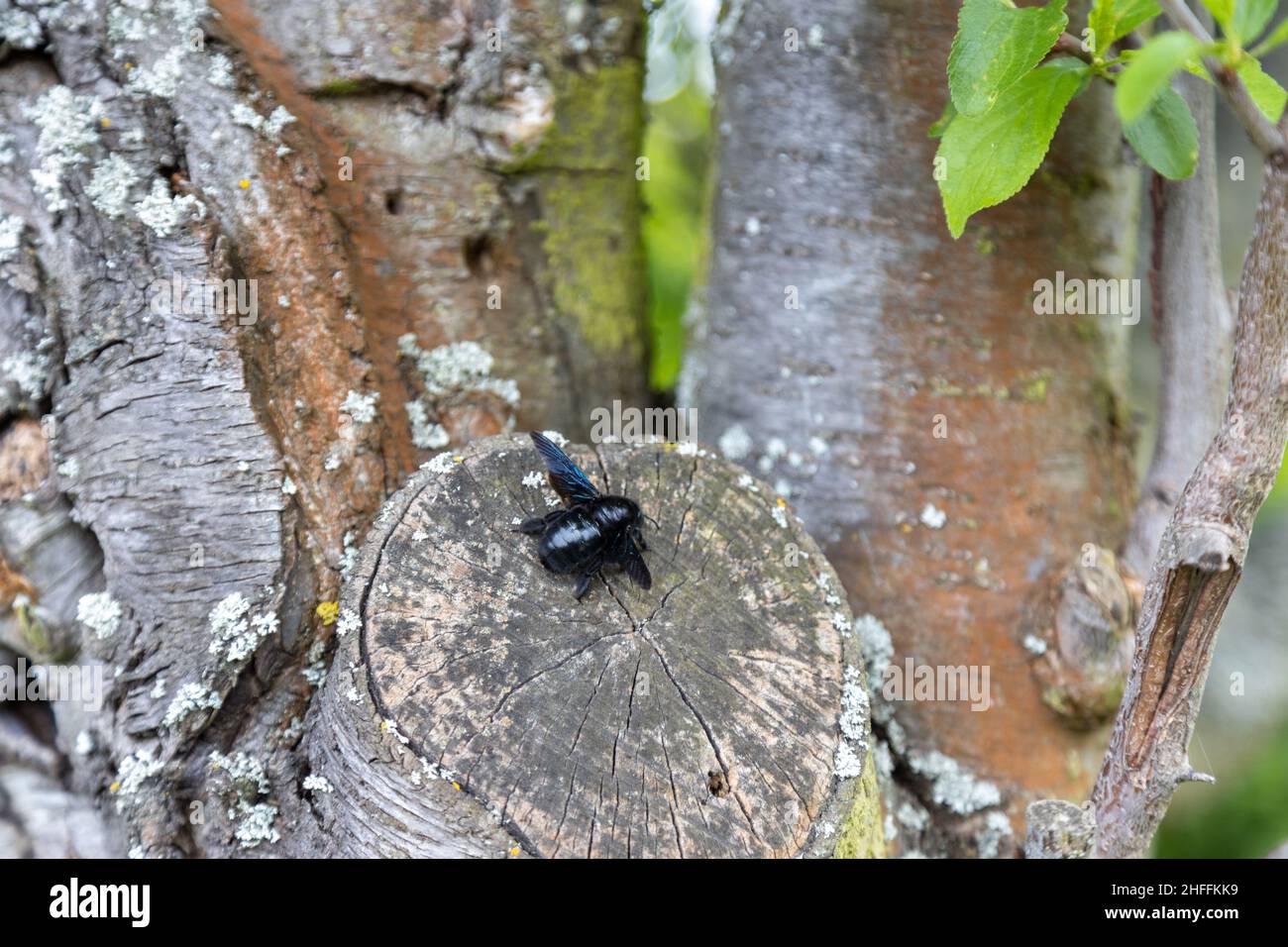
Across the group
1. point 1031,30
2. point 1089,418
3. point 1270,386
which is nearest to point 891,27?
point 1031,30

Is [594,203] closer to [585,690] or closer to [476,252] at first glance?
[476,252]

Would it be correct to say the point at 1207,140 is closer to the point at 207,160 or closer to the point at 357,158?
the point at 357,158

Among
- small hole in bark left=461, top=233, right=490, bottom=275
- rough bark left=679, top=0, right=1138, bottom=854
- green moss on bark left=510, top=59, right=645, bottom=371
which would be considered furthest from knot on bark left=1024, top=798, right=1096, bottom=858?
small hole in bark left=461, top=233, right=490, bottom=275

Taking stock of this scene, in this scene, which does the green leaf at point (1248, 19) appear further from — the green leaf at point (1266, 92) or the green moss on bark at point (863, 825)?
the green moss on bark at point (863, 825)

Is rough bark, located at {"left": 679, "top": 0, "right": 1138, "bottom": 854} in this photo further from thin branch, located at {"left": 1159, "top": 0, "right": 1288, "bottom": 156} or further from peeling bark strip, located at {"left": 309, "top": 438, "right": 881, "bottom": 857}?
thin branch, located at {"left": 1159, "top": 0, "right": 1288, "bottom": 156}

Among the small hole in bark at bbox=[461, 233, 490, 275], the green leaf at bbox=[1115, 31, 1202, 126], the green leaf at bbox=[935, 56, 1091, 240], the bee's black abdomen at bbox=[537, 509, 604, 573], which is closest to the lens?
the green leaf at bbox=[1115, 31, 1202, 126]

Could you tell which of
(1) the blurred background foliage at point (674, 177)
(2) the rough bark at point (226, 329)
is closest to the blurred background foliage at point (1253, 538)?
(1) the blurred background foliage at point (674, 177)

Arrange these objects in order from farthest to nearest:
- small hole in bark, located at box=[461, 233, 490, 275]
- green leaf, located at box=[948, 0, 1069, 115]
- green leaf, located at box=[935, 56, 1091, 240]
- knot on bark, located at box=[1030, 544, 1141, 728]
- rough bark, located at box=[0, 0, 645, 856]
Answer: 1. small hole in bark, located at box=[461, 233, 490, 275]
2. knot on bark, located at box=[1030, 544, 1141, 728]
3. rough bark, located at box=[0, 0, 645, 856]
4. green leaf, located at box=[935, 56, 1091, 240]
5. green leaf, located at box=[948, 0, 1069, 115]
